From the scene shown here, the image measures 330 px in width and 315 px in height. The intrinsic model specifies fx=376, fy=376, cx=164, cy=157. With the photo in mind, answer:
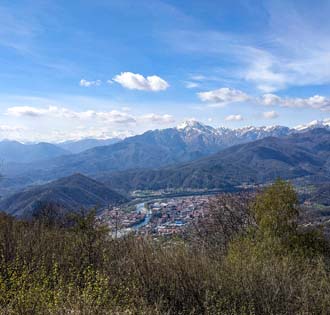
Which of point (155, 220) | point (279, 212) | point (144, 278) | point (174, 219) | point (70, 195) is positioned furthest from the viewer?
point (70, 195)

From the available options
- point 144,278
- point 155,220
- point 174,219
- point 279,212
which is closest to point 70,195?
point 155,220

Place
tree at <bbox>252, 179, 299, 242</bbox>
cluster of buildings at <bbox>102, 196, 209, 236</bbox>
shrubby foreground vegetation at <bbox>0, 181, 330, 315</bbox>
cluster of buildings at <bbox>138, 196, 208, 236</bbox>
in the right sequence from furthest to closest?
cluster of buildings at <bbox>138, 196, 208, 236</bbox> → tree at <bbox>252, 179, 299, 242</bbox> → cluster of buildings at <bbox>102, 196, 209, 236</bbox> → shrubby foreground vegetation at <bbox>0, 181, 330, 315</bbox>

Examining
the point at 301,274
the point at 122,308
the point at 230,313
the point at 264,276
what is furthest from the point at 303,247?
the point at 122,308

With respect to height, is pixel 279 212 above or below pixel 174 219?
above

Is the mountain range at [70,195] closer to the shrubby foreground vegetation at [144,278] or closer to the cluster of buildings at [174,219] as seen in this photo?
the cluster of buildings at [174,219]

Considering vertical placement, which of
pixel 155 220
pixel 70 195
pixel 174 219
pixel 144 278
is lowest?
pixel 70 195

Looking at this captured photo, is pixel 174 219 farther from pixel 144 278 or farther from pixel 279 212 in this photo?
pixel 144 278

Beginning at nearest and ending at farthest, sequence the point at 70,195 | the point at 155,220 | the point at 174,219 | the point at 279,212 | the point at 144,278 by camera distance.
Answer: the point at 144,278, the point at 279,212, the point at 174,219, the point at 155,220, the point at 70,195

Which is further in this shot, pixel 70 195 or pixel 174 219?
pixel 70 195

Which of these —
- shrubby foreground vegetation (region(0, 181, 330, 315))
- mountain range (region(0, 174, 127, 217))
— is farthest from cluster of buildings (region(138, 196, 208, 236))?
mountain range (region(0, 174, 127, 217))

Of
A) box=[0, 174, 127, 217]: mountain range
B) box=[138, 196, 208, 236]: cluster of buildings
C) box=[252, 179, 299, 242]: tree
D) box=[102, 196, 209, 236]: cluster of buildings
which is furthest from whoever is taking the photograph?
box=[0, 174, 127, 217]: mountain range

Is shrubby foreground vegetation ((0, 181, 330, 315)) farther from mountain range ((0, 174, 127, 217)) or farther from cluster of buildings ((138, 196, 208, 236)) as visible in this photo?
mountain range ((0, 174, 127, 217))
